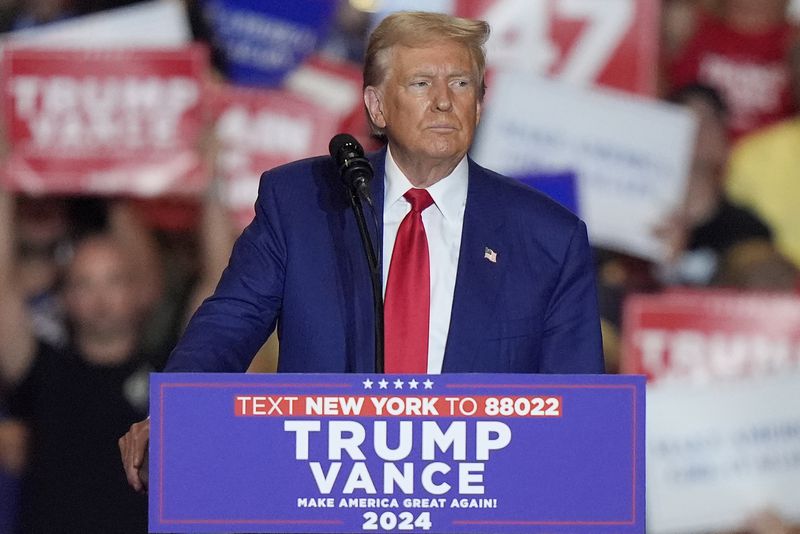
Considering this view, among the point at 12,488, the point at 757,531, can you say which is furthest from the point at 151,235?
the point at 757,531

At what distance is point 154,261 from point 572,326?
2.65m

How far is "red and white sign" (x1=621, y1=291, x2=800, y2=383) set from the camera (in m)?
4.89

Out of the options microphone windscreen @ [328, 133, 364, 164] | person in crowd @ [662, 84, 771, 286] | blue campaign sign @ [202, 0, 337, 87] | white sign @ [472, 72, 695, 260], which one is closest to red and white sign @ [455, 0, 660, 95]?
white sign @ [472, 72, 695, 260]

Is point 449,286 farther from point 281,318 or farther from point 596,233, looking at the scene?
point 596,233

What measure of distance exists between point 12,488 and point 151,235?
0.93m

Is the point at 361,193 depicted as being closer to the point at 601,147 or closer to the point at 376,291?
the point at 376,291

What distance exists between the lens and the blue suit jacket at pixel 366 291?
7.18 feet

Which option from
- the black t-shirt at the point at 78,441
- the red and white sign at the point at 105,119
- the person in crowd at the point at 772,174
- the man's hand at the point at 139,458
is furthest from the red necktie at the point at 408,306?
Answer: the person in crowd at the point at 772,174

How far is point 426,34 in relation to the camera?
2.25 meters

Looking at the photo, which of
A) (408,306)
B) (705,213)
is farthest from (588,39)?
(408,306)

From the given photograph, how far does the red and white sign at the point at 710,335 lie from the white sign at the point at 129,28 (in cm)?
181

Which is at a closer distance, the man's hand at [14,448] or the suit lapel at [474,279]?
the suit lapel at [474,279]

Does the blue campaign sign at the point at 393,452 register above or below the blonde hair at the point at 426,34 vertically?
below

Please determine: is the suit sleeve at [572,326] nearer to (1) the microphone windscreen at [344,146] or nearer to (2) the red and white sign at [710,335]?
(1) the microphone windscreen at [344,146]
